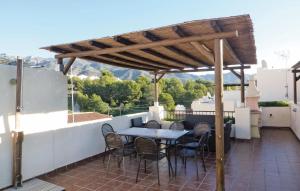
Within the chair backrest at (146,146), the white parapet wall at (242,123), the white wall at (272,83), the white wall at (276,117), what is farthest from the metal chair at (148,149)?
the white wall at (272,83)

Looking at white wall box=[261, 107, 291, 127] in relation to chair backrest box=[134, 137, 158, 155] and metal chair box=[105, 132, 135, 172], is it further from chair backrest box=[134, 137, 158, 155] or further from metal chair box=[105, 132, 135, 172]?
chair backrest box=[134, 137, 158, 155]

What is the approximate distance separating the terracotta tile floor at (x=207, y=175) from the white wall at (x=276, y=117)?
3938 millimetres

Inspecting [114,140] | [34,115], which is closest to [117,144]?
[114,140]

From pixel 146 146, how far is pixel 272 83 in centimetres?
1683

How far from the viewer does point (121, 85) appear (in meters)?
23.1

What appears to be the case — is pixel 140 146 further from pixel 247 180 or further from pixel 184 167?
pixel 247 180

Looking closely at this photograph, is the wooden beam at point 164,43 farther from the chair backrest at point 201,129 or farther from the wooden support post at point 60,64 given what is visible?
the chair backrest at point 201,129

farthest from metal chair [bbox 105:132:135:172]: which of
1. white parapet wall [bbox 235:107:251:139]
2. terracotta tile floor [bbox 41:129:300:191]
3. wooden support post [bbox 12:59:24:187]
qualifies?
white parapet wall [bbox 235:107:251:139]

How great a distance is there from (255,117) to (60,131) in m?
6.45

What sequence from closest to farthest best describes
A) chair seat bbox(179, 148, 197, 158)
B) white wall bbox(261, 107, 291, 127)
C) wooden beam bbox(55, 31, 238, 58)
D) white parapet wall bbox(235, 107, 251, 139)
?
wooden beam bbox(55, 31, 238, 58)
chair seat bbox(179, 148, 197, 158)
white parapet wall bbox(235, 107, 251, 139)
white wall bbox(261, 107, 291, 127)

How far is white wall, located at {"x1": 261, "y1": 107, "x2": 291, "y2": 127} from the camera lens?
31.4 feet

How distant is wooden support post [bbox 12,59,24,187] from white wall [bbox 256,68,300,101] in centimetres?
1755

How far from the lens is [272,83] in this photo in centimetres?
1772

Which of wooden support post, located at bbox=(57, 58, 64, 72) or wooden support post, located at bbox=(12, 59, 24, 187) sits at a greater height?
wooden support post, located at bbox=(57, 58, 64, 72)
